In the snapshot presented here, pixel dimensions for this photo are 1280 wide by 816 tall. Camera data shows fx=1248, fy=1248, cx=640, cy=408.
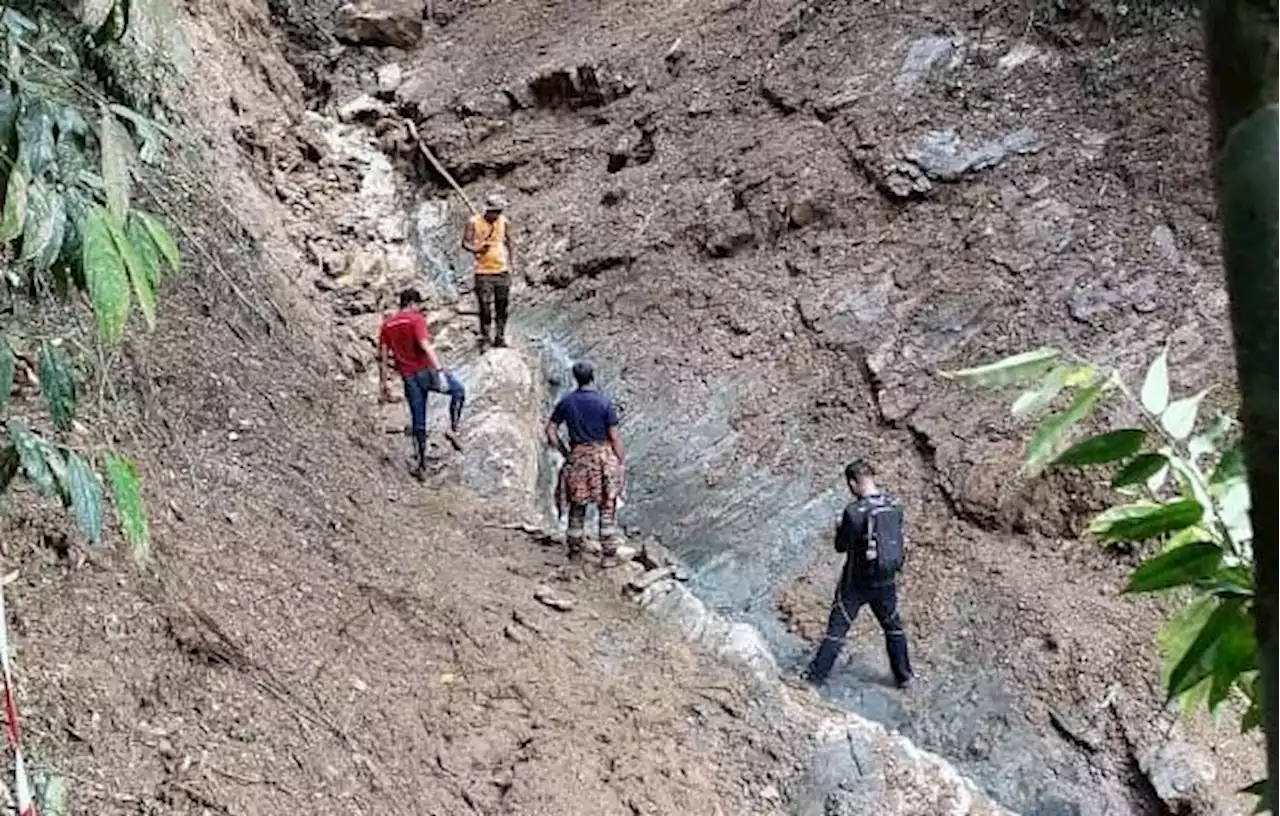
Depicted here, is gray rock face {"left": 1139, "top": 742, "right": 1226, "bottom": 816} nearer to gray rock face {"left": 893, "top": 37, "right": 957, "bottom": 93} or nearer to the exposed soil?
the exposed soil

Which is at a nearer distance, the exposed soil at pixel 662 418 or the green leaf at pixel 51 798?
the green leaf at pixel 51 798

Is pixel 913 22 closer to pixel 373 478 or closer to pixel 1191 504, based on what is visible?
pixel 373 478

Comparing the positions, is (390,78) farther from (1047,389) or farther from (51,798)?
(1047,389)

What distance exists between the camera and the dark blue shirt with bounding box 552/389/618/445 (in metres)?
6.55

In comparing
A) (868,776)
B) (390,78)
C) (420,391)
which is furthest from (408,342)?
(390,78)

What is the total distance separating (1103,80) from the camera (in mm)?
8820

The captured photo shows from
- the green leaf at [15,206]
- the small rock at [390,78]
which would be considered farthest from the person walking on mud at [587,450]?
the small rock at [390,78]

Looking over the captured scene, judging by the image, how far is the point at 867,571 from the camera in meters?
5.88

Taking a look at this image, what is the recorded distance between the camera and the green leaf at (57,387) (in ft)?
7.32

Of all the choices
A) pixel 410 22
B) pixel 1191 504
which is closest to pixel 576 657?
pixel 1191 504

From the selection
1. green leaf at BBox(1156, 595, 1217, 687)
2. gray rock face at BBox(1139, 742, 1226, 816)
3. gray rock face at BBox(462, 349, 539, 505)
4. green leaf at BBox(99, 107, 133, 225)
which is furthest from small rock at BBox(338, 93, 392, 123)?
green leaf at BBox(1156, 595, 1217, 687)

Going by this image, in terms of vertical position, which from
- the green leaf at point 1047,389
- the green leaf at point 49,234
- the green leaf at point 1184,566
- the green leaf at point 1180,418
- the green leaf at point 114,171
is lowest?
the green leaf at point 1184,566

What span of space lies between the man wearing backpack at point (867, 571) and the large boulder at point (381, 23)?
9.20 meters

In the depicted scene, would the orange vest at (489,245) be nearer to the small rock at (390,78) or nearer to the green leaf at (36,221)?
the small rock at (390,78)
